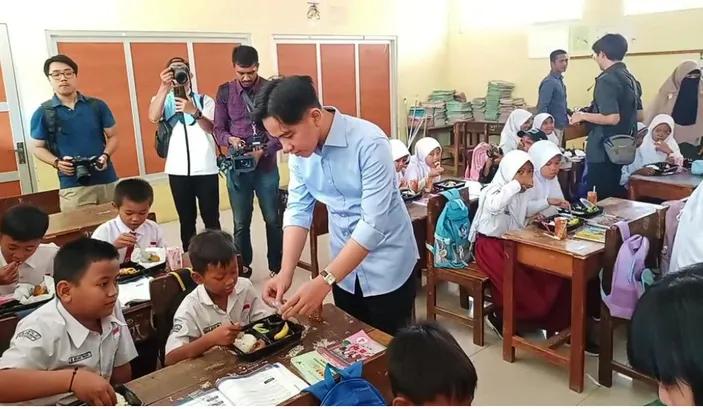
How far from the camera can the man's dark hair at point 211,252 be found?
1781 mm

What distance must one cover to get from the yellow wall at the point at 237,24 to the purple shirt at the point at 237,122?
6.76 ft

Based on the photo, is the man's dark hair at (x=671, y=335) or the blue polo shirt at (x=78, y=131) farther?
the blue polo shirt at (x=78, y=131)

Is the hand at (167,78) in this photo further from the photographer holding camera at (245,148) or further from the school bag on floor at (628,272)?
the school bag on floor at (628,272)

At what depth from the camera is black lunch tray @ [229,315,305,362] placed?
4.64 ft

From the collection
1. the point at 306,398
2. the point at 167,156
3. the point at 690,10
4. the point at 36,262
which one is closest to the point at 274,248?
the point at 167,156

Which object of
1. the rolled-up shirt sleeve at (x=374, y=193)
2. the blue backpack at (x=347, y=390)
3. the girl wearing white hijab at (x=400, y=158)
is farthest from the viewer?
the girl wearing white hijab at (x=400, y=158)

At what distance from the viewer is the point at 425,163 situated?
410 centimetres

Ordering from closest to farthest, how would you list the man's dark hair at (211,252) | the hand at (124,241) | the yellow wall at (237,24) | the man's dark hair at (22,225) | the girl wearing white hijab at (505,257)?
1. the man's dark hair at (211,252)
2. the man's dark hair at (22,225)
3. the hand at (124,241)
4. the girl wearing white hijab at (505,257)
5. the yellow wall at (237,24)

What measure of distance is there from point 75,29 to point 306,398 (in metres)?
4.47

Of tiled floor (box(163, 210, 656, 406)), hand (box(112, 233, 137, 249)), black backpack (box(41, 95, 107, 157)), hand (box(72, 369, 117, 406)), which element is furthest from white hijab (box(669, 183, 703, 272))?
black backpack (box(41, 95, 107, 157))

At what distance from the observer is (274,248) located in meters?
3.71

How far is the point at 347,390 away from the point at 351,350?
21 cm

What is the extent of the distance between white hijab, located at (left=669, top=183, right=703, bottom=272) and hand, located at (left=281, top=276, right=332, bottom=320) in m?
1.32

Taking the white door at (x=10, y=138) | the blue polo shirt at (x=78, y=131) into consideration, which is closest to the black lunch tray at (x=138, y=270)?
the blue polo shirt at (x=78, y=131)
